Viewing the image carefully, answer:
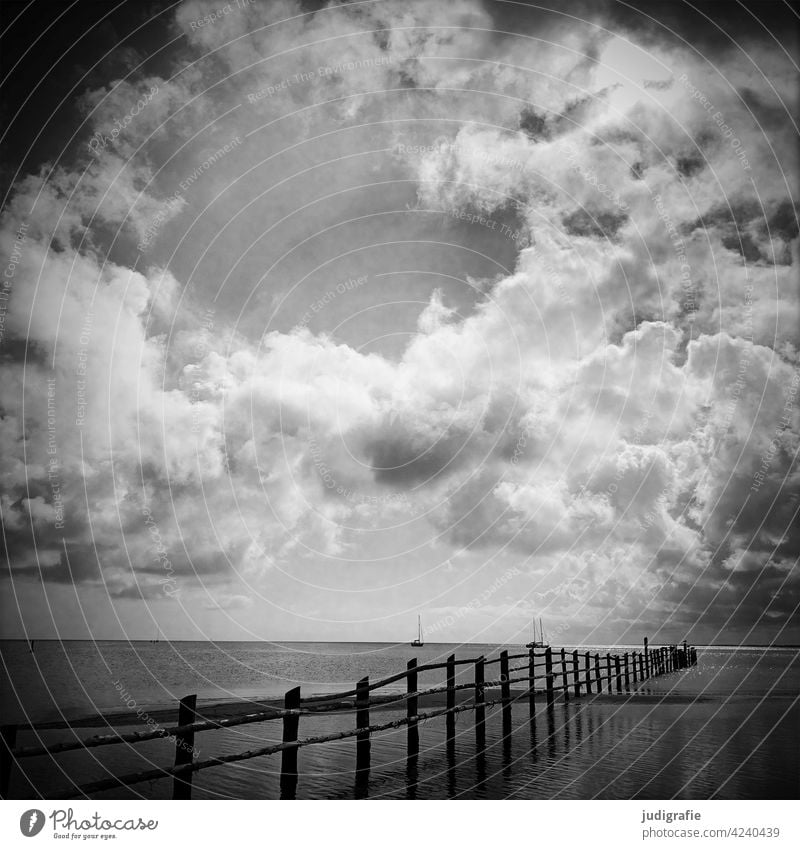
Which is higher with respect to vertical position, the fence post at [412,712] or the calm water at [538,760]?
the fence post at [412,712]

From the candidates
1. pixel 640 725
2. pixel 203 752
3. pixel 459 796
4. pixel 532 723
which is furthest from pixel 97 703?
pixel 459 796

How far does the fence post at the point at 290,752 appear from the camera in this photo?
25.2 feet

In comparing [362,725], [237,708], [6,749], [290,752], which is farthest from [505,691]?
[237,708]

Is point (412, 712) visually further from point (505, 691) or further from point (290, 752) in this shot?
point (505, 691)

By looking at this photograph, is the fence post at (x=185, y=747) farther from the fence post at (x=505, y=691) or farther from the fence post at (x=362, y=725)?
the fence post at (x=505, y=691)

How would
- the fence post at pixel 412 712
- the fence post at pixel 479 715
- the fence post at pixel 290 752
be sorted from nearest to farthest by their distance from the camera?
the fence post at pixel 290 752 → the fence post at pixel 412 712 → the fence post at pixel 479 715

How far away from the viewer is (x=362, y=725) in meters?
8.99

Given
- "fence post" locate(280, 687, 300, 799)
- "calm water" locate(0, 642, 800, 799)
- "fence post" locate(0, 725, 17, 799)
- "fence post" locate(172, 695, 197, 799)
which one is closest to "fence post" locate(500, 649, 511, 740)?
"calm water" locate(0, 642, 800, 799)

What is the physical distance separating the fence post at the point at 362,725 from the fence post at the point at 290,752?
3.19 feet

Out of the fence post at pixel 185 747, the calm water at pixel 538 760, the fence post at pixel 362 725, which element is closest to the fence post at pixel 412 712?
the calm water at pixel 538 760

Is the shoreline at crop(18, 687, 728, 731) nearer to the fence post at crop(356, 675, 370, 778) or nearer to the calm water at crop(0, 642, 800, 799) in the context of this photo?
the calm water at crop(0, 642, 800, 799)
